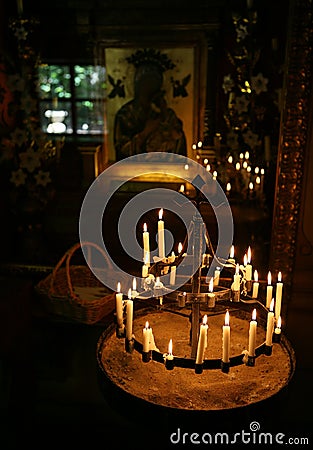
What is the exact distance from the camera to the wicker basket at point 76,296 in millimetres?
2688

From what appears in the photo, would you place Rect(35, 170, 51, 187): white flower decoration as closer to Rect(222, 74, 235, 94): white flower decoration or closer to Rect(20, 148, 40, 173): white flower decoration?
Rect(20, 148, 40, 173): white flower decoration

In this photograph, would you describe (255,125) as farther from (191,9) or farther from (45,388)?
(45,388)

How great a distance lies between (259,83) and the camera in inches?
121

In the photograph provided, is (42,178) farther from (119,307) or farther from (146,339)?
(146,339)

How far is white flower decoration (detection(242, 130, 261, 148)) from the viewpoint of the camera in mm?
3148

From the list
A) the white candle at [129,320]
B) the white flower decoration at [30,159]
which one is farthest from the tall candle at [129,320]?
the white flower decoration at [30,159]

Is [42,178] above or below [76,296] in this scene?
above

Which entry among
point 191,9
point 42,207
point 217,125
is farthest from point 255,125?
point 42,207

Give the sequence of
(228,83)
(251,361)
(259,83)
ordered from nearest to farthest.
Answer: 1. (251,361)
2. (259,83)
3. (228,83)

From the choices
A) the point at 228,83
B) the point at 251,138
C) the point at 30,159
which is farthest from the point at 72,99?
the point at 251,138

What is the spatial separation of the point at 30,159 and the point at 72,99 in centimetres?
53

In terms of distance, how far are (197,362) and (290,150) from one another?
1.77 meters

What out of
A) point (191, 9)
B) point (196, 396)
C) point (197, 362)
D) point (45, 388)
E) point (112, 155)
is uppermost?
point (191, 9)

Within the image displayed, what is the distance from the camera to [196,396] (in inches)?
54.2
